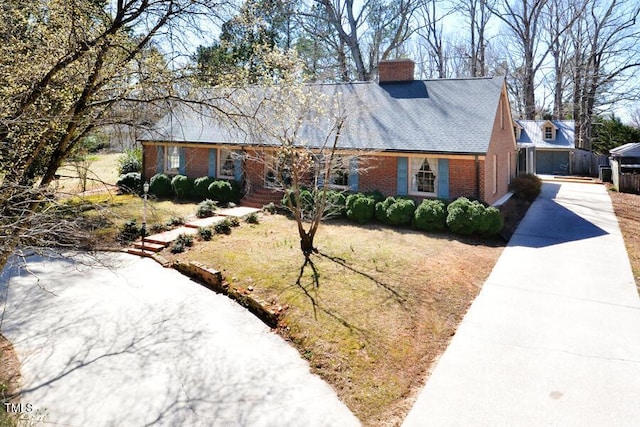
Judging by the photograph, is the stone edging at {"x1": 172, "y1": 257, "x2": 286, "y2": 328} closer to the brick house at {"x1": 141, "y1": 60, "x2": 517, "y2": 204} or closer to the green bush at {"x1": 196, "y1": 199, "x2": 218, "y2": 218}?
the green bush at {"x1": 196, "y1": 199, "x2": 218, "y2": 218}

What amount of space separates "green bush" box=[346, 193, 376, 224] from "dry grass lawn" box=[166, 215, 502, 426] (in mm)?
837

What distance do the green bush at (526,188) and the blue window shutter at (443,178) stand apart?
7.13 metres

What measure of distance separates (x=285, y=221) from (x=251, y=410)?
32.5 ft

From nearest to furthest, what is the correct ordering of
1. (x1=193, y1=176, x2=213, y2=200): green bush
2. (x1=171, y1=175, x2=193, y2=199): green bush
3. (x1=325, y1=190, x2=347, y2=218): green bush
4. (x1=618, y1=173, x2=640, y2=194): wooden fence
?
(x1=325, y1=190, x2=347, y2=218): green bush, (x1=193, y1=176, x2=213, y2=200): green bush, (x1=171, y1=175, x2=193, y2=199): green bush, (x1=618, y1=173, x2=640, y2=194): wooden fence

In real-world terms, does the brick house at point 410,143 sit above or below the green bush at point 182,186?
above

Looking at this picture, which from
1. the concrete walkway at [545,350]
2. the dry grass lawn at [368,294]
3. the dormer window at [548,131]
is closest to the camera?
the concrete walkway at [545,350]

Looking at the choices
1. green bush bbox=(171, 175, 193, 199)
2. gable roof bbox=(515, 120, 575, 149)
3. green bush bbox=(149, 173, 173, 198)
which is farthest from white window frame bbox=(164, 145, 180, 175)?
gable roof bbox=(515, 120, 575, 149)

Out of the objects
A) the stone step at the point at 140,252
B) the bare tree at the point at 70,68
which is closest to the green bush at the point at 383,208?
the stone step at the point at 140,252

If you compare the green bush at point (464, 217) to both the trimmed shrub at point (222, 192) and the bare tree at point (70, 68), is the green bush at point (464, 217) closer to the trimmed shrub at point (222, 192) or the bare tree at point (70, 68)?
the trimmed shrub at point (222, 192)

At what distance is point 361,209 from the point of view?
14734 millimetres

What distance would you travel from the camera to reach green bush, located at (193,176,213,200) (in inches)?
710

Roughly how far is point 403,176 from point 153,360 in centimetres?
1154

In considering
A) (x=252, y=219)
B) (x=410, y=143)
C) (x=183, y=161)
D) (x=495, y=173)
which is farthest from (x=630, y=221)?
(x=183, y=161)

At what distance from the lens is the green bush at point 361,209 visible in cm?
1474
